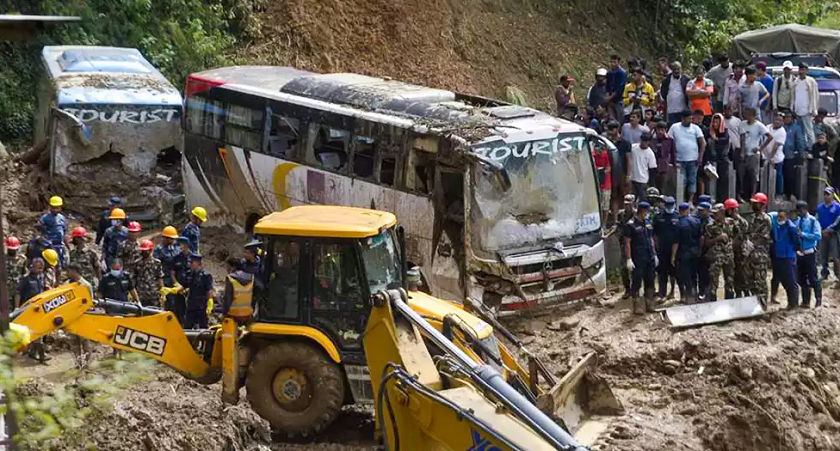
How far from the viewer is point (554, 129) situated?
1577 cm

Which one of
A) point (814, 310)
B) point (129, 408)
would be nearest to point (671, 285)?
point (814, 310)

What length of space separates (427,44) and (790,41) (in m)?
7.59

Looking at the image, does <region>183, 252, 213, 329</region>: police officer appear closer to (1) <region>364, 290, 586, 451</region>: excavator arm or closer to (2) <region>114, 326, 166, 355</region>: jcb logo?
(2) <region>114, 326, 166, 355</region>: jcb logo

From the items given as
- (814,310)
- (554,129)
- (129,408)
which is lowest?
(814,310)

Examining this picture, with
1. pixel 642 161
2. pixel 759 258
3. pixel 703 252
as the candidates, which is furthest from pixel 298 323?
pixel 642 161

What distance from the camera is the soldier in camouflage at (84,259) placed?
15.9m

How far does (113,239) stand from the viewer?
16125 mm

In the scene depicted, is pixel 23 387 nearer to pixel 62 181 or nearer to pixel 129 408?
pixel 129 408

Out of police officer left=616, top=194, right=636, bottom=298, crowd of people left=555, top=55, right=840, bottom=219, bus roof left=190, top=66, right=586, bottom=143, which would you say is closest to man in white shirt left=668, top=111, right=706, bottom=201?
crowd of people left=555, top=55, right=840, bottom=219

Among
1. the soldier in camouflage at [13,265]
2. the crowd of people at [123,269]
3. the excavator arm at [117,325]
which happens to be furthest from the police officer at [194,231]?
the excavator arm at [117,325]

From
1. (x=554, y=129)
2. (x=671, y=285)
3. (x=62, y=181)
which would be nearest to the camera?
(x=554, y=129)

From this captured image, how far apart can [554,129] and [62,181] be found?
8449mm

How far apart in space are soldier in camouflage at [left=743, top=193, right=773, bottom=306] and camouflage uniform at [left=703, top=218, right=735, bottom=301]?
24 cm

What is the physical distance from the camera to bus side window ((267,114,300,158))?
695 inches
